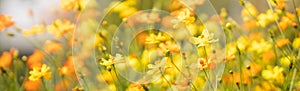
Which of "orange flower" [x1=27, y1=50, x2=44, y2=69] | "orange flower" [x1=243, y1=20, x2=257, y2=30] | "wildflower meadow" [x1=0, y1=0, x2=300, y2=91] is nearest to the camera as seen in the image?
"wildflower meadow" [x1=0, y1=0, x2=300, y2=91]

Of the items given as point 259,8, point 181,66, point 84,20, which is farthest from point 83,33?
point 259,8

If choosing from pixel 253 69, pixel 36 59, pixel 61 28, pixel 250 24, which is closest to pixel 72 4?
pixel 61 28

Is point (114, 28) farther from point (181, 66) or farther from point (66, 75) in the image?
point (181, 66)

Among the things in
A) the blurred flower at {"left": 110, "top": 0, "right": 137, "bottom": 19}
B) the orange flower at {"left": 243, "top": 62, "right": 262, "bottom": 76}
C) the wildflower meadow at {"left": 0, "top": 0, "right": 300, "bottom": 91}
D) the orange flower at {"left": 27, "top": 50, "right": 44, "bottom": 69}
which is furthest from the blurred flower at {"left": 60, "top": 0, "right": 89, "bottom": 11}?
the orange flower at {"left": 243, "top": 62, "right": 262, "bottom": 76}

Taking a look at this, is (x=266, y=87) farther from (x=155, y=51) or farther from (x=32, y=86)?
(x=32, y=86)

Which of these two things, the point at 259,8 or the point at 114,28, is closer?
the point at 114,28

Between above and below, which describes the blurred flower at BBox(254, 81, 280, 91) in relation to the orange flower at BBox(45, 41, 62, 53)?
below

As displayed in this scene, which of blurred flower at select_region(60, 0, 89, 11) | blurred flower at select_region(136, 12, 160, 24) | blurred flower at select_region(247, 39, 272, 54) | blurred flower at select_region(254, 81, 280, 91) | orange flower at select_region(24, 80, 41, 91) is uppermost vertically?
blurred flower at select_region(60, 0, 89, 11)

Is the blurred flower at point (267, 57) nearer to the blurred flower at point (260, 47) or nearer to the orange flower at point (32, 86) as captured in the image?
the blurred flower at point (260, 47)

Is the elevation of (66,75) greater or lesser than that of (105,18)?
lesser

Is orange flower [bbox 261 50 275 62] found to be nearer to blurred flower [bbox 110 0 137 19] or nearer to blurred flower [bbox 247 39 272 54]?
blurred flower [bbox 247 39 272 54]

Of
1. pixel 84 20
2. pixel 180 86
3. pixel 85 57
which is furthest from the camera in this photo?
pixel 84 20
